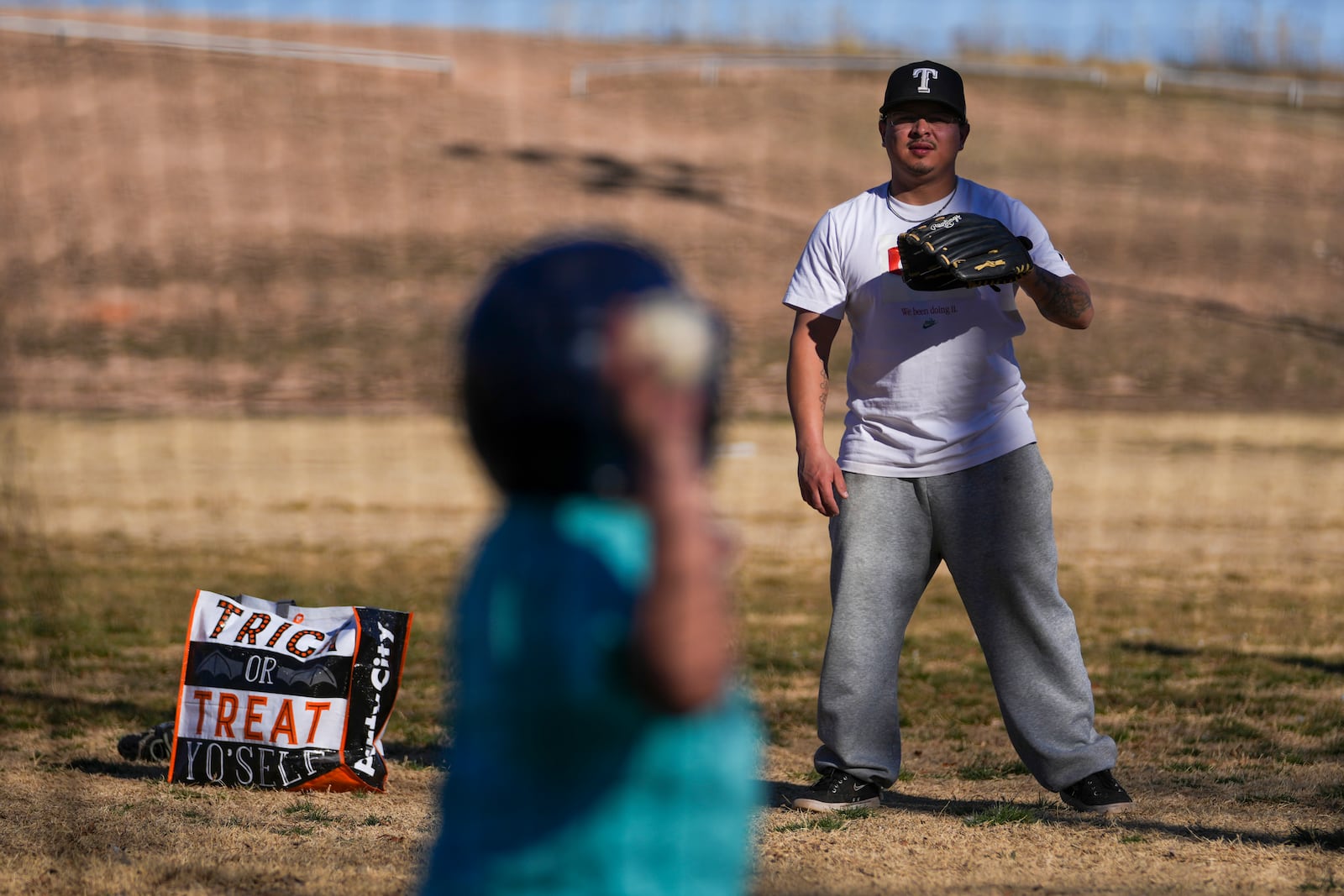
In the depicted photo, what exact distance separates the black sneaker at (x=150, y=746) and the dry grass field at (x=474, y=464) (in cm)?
5

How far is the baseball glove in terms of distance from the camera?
355cm

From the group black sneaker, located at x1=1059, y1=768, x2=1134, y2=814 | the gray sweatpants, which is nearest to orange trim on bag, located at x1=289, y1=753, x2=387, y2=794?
the gray sweatpants

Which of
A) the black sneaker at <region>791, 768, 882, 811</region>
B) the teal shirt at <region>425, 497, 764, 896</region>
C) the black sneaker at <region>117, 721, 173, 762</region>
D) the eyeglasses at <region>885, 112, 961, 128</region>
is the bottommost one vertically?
the black sneaker at <region>117, 721, 173, 762</region>

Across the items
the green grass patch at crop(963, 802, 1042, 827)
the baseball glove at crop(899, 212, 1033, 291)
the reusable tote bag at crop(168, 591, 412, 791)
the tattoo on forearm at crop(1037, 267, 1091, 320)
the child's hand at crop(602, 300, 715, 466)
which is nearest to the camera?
the child's hand at crop(602, 300, 715, 466)

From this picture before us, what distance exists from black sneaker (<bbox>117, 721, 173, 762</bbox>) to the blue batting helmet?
354 centimetres

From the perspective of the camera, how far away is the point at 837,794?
3.99m

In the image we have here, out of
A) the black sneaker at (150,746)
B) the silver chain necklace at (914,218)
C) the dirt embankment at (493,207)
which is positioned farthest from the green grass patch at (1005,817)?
the dirt embankment at (493,207)

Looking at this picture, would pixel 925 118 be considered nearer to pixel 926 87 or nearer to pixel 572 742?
pixel 926 87

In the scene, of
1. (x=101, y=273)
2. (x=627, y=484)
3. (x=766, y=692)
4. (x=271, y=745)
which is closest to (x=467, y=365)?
(x=627, y=484)

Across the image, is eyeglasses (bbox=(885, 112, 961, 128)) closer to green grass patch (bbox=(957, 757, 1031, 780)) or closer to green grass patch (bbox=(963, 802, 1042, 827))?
green grass patch (bbox=(963, 802, 1042, 827))

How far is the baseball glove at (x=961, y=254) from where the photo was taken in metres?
3.55

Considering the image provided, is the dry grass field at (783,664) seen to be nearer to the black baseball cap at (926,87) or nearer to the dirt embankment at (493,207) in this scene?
the black baseball cap at (926,87)

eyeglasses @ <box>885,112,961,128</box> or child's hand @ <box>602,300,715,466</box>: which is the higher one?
eyeglasses @ <box>885,112,961,128</box>

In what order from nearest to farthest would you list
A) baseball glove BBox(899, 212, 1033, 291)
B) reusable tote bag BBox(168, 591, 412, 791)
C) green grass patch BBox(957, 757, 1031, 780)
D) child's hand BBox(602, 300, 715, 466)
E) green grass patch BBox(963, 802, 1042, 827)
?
child's hand BBox(602, 300, 715, 466), baseball glove BBox(899, 212, 1033, 291), green grass patch BBox(963, 802, 1042, 827), reusable tote bag BBox(168, 591, 412, 791), green grass patch BBox(957, 757, 1031, 780)
